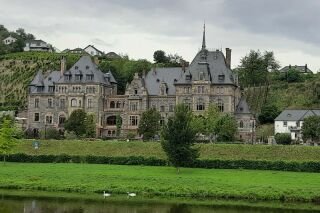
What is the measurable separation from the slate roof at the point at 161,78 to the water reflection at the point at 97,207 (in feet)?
185

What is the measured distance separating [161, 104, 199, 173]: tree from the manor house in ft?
110

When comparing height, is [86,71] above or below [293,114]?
above

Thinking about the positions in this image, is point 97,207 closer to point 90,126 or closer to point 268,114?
point 90,126

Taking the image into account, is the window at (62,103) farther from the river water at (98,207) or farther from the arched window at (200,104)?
the river water at (98,207)

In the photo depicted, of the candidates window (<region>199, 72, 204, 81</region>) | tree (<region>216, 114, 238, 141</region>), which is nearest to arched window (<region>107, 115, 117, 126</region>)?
window (<region>199, 72, 204, 81</region>)

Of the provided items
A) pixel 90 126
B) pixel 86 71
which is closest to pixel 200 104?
pixel 90 126

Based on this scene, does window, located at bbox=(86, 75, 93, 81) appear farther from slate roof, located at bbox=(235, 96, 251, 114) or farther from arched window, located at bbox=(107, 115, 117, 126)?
slate roof, located at bbox=(235, 96, 251, 114)

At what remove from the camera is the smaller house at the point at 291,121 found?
3824 inches

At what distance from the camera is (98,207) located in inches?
1715

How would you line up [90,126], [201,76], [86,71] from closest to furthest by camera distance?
[90,126] → [201,76] → [86,71]

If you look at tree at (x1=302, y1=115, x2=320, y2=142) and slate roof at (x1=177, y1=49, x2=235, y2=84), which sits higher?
slate roof at (x1=177, y1=49, x2=235, y2=84)

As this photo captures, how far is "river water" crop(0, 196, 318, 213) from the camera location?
42094 mm

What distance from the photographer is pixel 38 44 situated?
197 metres

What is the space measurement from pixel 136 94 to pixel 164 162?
1338 inches
